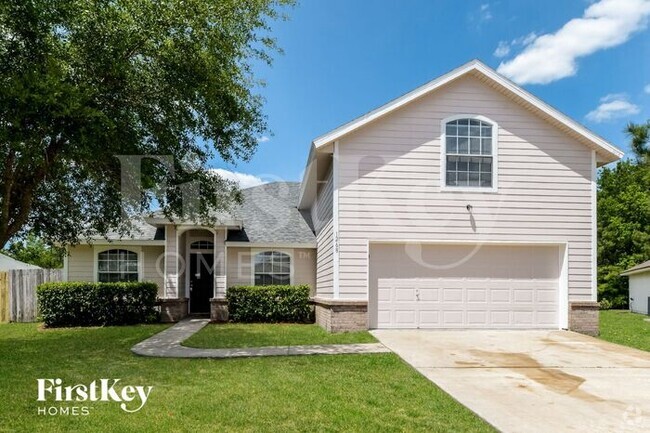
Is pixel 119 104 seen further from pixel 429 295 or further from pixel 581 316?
pixel 581 316

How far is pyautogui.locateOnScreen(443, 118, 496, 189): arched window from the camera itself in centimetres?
1282

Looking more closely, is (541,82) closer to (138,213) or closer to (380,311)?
(380,311)

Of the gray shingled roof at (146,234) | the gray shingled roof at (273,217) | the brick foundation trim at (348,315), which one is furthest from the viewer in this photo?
the gray shingled roof at (273,217)

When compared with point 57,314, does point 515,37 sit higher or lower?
higher

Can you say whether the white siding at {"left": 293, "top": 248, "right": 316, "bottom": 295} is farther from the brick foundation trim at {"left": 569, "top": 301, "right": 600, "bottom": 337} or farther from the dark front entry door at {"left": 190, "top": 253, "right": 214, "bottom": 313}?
the brick foundation trim at {"left": 569, "top": 301, "right": 600, "bottom": 337}

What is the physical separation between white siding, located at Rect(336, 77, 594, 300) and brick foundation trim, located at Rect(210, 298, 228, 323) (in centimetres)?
521

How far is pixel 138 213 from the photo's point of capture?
11578 millimetres

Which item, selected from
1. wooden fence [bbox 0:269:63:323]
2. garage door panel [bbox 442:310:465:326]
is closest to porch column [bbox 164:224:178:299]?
wooden fence [bbox 0:269:63:323]

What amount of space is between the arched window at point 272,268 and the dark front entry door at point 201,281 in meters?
2.02

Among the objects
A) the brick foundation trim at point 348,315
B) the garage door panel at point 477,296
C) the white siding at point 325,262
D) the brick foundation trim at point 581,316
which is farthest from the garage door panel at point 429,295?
the brick foundation trim at point 581,316

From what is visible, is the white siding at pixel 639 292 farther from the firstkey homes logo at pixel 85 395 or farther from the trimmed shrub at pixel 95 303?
the firstkey homes logo at pixel 85 395

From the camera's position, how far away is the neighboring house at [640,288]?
23.3 m

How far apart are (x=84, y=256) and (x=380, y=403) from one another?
45.1ft

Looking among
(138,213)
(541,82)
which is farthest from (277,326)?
(541,82)
